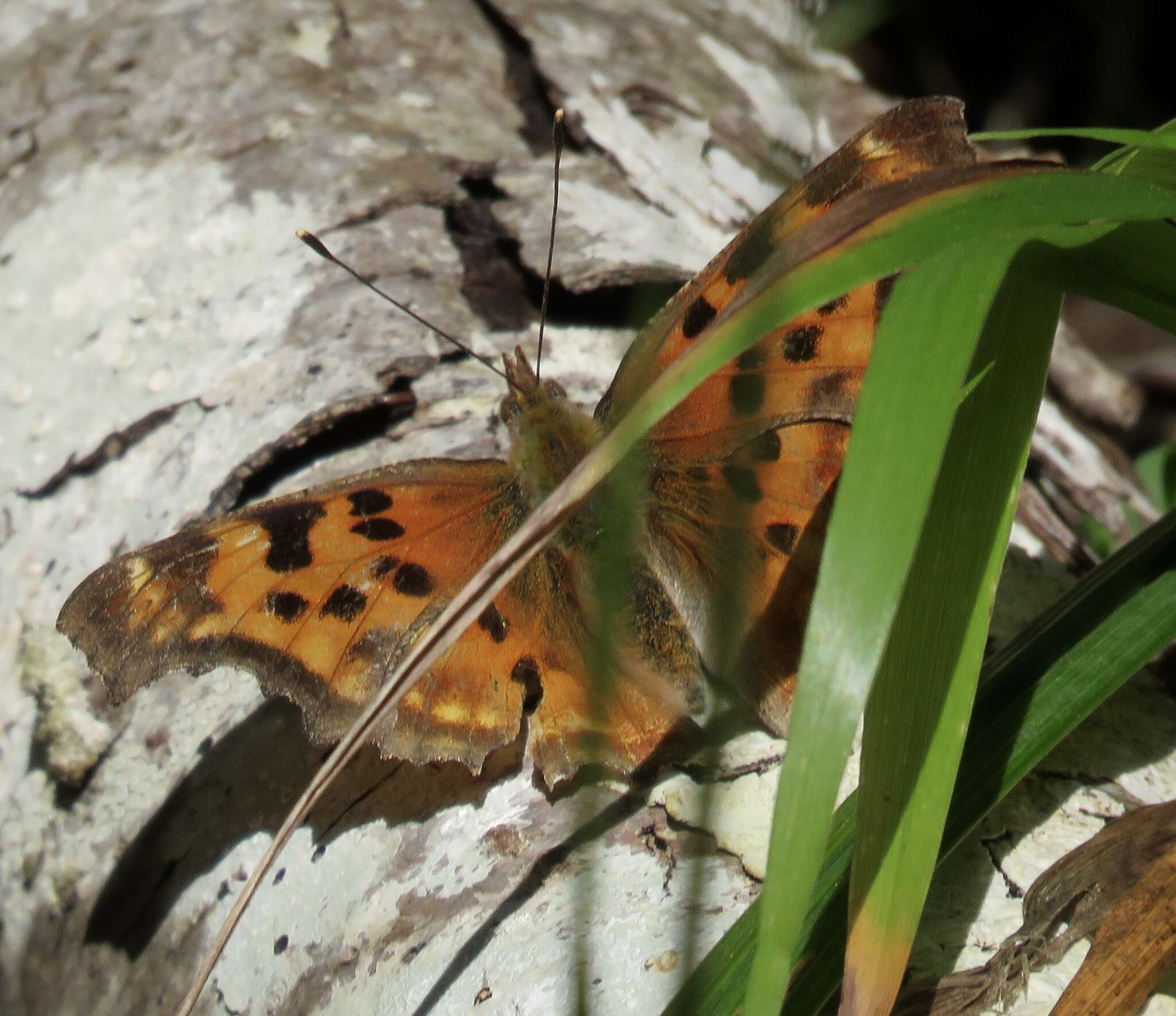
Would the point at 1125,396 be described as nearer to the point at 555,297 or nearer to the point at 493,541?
the point at 555,297

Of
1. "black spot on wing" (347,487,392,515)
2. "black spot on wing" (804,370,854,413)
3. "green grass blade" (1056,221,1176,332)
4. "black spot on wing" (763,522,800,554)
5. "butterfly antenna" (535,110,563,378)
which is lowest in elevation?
"green grass blade" (1056,221,1176,332)

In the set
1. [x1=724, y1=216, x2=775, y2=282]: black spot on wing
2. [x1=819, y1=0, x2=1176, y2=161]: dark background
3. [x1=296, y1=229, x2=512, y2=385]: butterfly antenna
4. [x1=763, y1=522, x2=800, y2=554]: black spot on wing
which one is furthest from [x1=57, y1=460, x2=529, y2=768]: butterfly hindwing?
[x1=819, y1=0, x2=1176, y2=161]: dark background

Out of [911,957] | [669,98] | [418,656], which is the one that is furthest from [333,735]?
[669,98]

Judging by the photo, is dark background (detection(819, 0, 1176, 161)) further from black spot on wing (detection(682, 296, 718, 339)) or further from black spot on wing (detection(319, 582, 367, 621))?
black spot on wing (detection(319, 582, 367, 621))

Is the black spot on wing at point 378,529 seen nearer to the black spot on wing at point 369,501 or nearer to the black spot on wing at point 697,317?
the black spot on wing at point 369,501

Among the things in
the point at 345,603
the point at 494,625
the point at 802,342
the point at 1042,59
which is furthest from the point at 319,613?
the point at 1042,59

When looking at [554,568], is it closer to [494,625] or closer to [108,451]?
[494,625]
